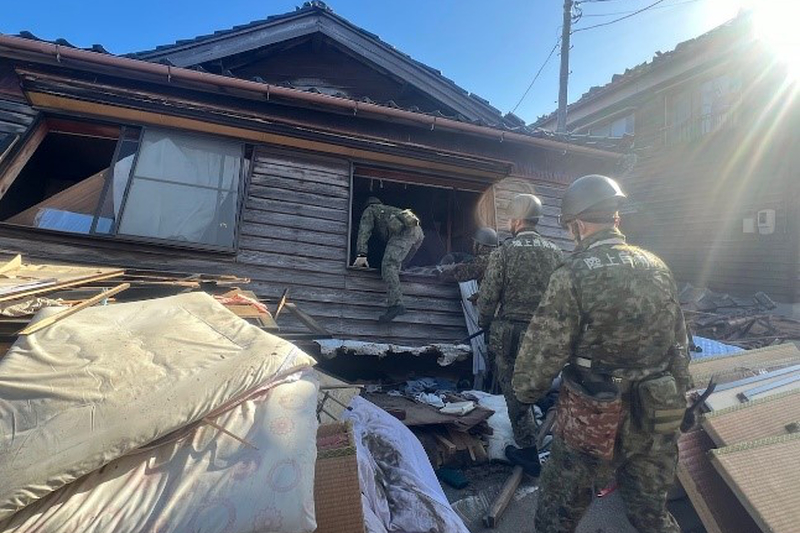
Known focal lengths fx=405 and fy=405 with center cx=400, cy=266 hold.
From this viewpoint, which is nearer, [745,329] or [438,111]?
[438,111]

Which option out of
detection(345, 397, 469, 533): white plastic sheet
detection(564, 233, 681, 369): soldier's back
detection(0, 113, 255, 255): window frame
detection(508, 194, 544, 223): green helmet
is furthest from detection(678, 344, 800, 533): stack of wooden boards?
detection(0, 113, 255, 255): window frame

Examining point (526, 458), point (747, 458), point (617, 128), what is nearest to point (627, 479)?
point (747, 458)

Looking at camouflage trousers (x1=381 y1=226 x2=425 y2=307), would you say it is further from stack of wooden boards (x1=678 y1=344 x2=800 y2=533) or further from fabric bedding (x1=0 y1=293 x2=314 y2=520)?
stack of wooden boards (x1=678 y1=344 x2=800 y2=533)

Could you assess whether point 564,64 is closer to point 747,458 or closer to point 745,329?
point 745,329

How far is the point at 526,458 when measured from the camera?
3.26 meters

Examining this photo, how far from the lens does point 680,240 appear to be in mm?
11859

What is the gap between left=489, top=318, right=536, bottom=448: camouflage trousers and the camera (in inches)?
131

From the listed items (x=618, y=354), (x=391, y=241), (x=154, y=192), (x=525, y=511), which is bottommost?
(x=525, y=511)

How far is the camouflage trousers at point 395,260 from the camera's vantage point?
486 centimetres

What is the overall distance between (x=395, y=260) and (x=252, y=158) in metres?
2.15

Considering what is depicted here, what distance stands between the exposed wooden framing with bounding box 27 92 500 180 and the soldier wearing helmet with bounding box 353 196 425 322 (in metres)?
0.71

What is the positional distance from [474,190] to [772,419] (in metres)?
4.08

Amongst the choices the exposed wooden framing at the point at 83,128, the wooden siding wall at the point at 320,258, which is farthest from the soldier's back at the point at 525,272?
the exposed wooden framing at the point at 83,128

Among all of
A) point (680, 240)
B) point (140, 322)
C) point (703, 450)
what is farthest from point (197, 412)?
point (680, 240)
